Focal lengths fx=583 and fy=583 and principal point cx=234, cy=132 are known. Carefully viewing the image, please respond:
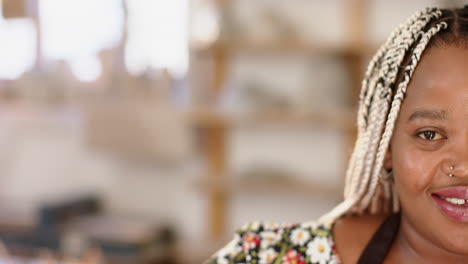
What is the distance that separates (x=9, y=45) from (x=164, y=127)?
1358 mm

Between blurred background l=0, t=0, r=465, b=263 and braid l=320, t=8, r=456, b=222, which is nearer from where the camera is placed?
braid l=320, t=8, r=456, b=222

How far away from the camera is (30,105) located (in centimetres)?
356

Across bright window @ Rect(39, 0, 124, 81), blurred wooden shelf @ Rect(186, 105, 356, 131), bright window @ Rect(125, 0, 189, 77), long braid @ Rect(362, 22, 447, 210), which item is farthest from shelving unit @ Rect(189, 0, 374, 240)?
long braid @ Rect(362, 22, 447, 210)

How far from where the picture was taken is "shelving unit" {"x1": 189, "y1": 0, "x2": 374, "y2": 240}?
2.90 meters

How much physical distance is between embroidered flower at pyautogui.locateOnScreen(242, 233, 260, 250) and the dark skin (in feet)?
0.94

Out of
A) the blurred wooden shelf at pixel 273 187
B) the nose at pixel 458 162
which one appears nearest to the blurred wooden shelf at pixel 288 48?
the blurred wooden shelf at pixel 273 187

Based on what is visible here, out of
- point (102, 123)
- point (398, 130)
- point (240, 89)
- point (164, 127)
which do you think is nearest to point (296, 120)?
point (240, 89)

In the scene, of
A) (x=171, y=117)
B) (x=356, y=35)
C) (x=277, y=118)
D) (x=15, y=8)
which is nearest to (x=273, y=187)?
(x=277, y=118)

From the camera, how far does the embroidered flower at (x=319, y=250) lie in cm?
107

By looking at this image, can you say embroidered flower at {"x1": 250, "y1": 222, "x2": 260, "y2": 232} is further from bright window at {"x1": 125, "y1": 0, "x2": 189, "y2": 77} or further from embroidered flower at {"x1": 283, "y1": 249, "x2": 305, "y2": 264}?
bright window at {"x1": 125, "y1": 0, "x2": 189, "y2": 77}

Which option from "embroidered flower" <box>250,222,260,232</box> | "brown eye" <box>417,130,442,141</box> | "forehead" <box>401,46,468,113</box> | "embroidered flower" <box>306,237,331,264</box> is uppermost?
"forehead" <box>401,46,468,113</box>

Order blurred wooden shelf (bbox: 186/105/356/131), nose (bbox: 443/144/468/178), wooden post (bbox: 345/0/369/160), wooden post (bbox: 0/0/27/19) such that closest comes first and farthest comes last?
nose (bbox: 443/144/468/178) → blurred wooden shelf (bbox: 186/105/356/131) → wooden post (bbox: 345/0/369/160) → wooden post (bbox: 0/0/27/19)

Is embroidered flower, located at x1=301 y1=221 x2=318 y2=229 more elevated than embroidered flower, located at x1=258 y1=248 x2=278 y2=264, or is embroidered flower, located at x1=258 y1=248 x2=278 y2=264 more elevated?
embroidered flower, located at x1=301 y1=221 x2=318 y2=229

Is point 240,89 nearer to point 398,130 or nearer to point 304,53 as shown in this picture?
point 304,53
